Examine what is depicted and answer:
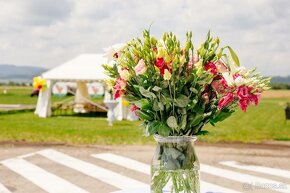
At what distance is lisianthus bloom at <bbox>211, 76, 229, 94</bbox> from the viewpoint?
3.04m

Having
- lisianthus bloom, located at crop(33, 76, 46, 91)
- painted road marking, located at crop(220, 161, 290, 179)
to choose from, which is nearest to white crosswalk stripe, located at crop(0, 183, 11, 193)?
painted road marking, located at crop(220, 161, 290, 179)

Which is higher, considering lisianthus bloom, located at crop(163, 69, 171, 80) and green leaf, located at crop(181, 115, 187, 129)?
lisianthus bloom, located at crop(163, 69, 171, 80)

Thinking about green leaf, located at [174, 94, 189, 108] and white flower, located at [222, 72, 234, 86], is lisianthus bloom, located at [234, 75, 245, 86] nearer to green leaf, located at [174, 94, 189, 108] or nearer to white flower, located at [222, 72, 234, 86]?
white flower, located at [222, 72, 234, 86]

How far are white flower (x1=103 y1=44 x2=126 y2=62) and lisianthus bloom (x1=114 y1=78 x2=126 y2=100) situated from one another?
210 mm

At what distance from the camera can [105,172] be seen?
8359mm

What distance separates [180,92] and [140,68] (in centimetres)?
29

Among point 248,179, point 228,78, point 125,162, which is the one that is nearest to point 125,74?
point 228,78

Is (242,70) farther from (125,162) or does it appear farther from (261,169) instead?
(125,162)

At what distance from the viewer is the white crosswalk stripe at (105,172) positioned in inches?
283

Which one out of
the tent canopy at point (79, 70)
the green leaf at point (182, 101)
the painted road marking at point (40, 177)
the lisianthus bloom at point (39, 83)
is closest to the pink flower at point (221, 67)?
the green leaf at point (182, 101)

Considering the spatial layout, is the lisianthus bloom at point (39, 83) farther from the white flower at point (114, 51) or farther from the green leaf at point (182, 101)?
the green leaf at point (182, 101)

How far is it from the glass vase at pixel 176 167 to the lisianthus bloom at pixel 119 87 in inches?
15.7

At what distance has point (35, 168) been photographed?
8742 millimetres

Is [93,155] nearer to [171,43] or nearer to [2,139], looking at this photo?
[2,139]
